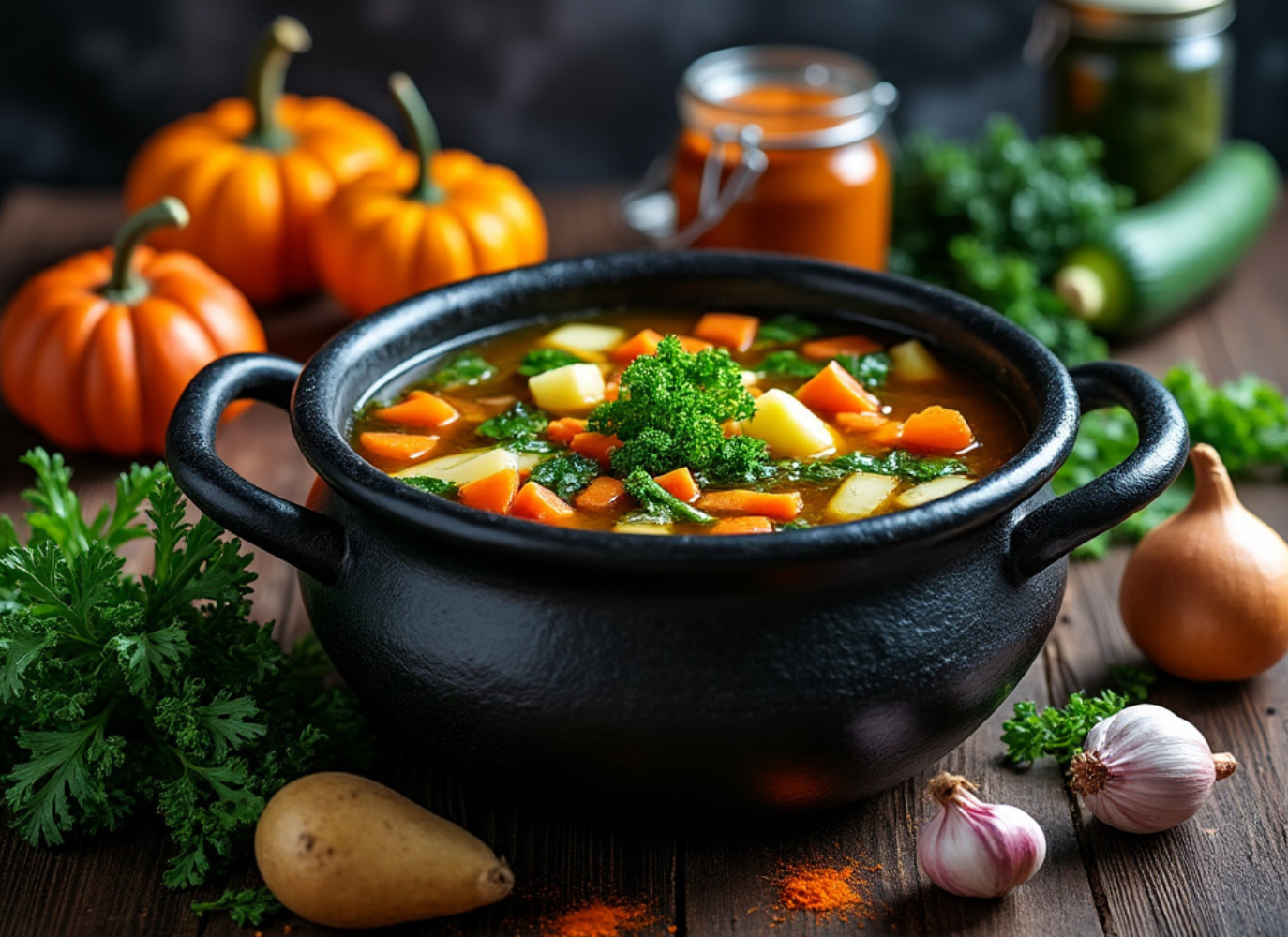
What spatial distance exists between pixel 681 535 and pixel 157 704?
0.97 m

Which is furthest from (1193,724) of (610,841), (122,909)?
(122,909)

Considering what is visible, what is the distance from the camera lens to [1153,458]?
2410 millimetres

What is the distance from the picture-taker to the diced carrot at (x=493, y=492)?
2473 mm

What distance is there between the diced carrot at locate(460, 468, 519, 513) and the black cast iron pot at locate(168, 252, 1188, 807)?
0.20 meters

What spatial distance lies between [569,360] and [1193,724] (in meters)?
1.38

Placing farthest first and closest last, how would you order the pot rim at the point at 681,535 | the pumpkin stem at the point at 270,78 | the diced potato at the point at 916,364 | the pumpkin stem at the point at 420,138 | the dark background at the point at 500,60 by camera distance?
the dark background at the point at 500,60, the pumpkin stem at the point at 270,78, the pumpkin stem at the point at 420,138, the diced potato at the point at 916,364, the pot rim at the point at 681,535

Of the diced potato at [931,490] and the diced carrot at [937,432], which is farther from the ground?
the diced potato at [931,490]

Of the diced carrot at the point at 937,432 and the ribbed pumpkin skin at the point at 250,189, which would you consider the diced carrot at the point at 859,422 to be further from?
the ribbed pumpkin skin at the point at 250,189

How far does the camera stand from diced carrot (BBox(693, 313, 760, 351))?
3.11 metres

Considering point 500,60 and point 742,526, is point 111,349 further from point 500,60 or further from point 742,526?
point 500,60

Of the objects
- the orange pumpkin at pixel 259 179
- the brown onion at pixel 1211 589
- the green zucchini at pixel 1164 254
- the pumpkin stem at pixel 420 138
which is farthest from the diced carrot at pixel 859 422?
the orange pumpkin at pixel 259 179

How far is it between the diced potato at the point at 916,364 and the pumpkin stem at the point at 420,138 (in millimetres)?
1935

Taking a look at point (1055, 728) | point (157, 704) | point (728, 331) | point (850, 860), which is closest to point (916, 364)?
point (728, 331)

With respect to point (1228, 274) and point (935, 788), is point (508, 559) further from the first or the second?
point (1228, 274)
